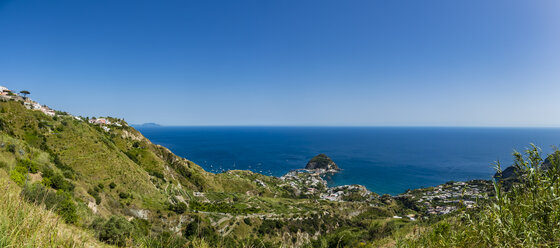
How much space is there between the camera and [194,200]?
193 ft

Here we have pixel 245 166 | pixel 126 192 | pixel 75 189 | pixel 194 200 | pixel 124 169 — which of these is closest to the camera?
pixel 75 189

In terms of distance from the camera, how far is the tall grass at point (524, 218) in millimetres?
4449

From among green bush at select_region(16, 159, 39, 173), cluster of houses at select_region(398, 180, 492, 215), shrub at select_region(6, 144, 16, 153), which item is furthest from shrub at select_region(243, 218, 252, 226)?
cluster of houses at select_region(398, 180, 492, 215)

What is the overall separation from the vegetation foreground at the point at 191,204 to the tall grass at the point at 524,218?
0.10ft

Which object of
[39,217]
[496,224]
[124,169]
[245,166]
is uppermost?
[39,217]

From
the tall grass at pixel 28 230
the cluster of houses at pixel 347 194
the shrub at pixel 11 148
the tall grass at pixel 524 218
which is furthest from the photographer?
the cluster of houses at pixel 347 194

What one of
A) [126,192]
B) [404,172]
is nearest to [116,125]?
[126,192]

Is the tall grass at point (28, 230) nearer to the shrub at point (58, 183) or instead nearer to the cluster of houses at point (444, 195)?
the shrub at point (58, 183)

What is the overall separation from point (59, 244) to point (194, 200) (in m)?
62.0

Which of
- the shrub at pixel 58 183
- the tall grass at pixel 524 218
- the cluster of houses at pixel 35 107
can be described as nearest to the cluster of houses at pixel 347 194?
the shrub at pixel 58 183

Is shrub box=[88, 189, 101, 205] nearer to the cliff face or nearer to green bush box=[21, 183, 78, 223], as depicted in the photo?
green bush box=[21, 183, 78, 223]

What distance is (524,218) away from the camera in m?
4.85

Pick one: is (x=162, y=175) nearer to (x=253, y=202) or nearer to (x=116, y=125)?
(x=253, y=202)

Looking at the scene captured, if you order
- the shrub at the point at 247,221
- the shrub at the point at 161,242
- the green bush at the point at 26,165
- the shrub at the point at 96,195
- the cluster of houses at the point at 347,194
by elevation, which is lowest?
the cluster of houses at the point at 347,194
